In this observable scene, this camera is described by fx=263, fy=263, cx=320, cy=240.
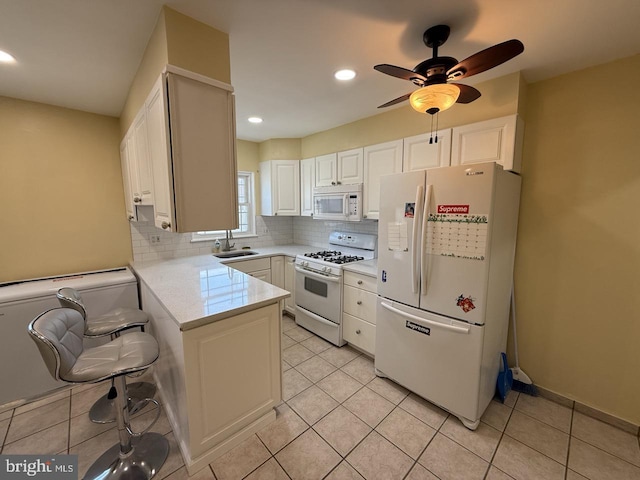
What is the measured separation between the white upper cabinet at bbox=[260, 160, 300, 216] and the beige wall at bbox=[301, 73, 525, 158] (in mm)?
292

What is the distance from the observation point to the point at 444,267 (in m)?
1.86

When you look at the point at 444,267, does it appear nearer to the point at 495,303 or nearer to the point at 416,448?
the point at 495,303

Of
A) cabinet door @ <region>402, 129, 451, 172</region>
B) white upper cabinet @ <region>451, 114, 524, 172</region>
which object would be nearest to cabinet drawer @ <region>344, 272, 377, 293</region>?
cabinet door @ <region>402, 129, 451, 172</region>

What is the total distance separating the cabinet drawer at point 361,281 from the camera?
2.53 metres

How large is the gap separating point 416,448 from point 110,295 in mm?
2809

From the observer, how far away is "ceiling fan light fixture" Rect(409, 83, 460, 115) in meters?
1.38

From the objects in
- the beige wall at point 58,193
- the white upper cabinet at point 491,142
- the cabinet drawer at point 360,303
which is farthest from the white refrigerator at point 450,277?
the beige wall at point 58,193

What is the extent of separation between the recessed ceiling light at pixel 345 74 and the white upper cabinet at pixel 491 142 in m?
0.95

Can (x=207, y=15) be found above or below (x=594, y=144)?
above

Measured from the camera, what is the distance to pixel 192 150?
1493 mm

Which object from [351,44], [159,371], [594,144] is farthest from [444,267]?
[159,371]

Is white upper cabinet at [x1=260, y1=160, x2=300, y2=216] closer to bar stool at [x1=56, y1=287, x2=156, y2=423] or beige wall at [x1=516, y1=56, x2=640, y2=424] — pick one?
bar stool at [x1=56, y1=287, x2=156, y2=423]

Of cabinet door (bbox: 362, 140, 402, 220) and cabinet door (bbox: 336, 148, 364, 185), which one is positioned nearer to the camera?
cabinet door (bbox: 362, 140, 402, 220)

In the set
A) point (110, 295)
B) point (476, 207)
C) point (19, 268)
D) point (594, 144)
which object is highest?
point (594, 144)
